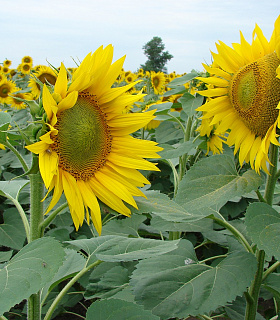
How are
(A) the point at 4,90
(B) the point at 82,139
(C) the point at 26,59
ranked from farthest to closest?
(C) the point at 26,59
(A) the point at 4,90
(B) the point at 82,139

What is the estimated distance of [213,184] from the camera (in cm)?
138

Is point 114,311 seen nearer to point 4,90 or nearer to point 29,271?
point 29,271

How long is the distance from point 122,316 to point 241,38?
111 centimetres

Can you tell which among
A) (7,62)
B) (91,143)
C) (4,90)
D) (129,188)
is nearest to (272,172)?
(129,188)

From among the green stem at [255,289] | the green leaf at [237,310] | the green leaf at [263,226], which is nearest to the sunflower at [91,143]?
the green leaf at [263,226]

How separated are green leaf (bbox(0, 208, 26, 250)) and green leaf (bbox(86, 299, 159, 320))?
4.13ft

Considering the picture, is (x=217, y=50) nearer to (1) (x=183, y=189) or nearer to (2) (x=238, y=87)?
(2) (x=238, y=87)

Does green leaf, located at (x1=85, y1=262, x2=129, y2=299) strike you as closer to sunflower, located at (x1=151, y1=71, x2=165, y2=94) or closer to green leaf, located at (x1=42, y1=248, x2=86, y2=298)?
green leaf, located at (x1=42, y1=248, x2=86, y2=298)

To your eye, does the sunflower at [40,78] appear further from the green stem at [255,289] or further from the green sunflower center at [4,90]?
the green stem at [255,289]

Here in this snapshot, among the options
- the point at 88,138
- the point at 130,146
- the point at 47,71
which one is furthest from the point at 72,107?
the point at 47,71

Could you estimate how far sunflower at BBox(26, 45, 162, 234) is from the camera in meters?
0.99

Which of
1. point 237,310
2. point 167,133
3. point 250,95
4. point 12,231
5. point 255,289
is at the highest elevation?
point 250,95

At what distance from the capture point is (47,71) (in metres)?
5.19

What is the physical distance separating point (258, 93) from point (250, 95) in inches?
1.7
